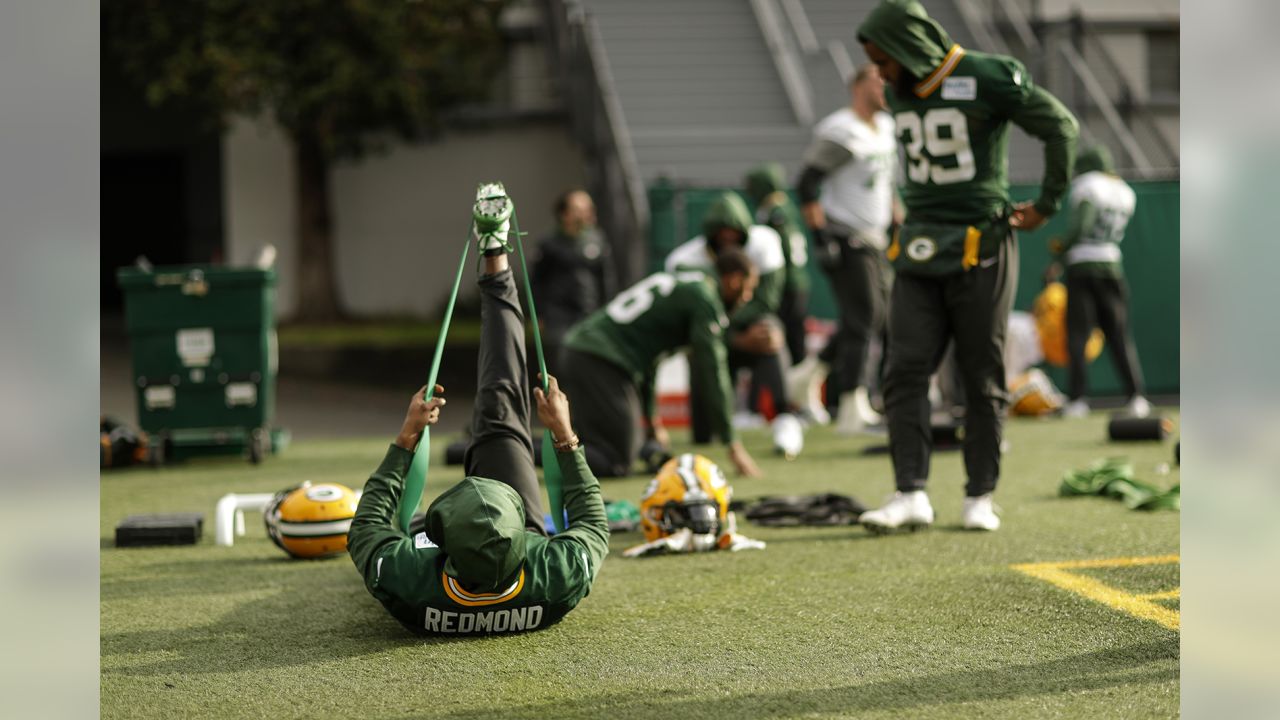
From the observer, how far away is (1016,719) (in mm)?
3480

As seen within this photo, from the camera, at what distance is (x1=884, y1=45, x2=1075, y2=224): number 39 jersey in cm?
602

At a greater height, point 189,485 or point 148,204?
point 148,204

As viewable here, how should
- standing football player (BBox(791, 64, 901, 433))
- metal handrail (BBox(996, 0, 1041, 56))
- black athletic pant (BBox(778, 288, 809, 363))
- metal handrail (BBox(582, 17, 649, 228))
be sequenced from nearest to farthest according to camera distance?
1. standing football player (BBox(791, 64, 901, 433))
2. black athletic pant (BBox(778, 288, 809, 363))
3. metal handrail (BBox(582, 17, 649, 228))
4. metal handrail (BBox(996, 0, 1041, 56))

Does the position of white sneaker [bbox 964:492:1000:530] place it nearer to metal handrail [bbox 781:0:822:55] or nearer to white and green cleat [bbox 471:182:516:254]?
white and green cleat [bbox 471:182:516:254]

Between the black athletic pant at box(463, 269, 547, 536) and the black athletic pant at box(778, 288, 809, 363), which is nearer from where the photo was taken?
the black athletic pant at box(463, 269, 547, 536)

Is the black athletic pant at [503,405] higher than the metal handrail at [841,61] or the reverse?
the reverse

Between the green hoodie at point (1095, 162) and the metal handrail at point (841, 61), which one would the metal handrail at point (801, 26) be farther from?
the green hoodie at point (1095, 162)

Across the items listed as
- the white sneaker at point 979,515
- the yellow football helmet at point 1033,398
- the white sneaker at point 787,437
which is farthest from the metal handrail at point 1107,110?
the white sneaker at point 979,515

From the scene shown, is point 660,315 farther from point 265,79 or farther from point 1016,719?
point 265,79

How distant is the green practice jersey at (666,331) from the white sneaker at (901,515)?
51.9 inches

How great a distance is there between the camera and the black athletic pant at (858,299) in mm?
10211

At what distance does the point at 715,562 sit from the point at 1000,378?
5.19ft

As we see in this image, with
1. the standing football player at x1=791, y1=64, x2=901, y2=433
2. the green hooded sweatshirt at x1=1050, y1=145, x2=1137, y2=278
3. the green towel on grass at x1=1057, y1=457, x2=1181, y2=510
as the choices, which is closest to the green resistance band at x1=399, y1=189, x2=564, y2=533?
the green towel on grass at x1=1057, y1=457, x2=1181, y2=510
